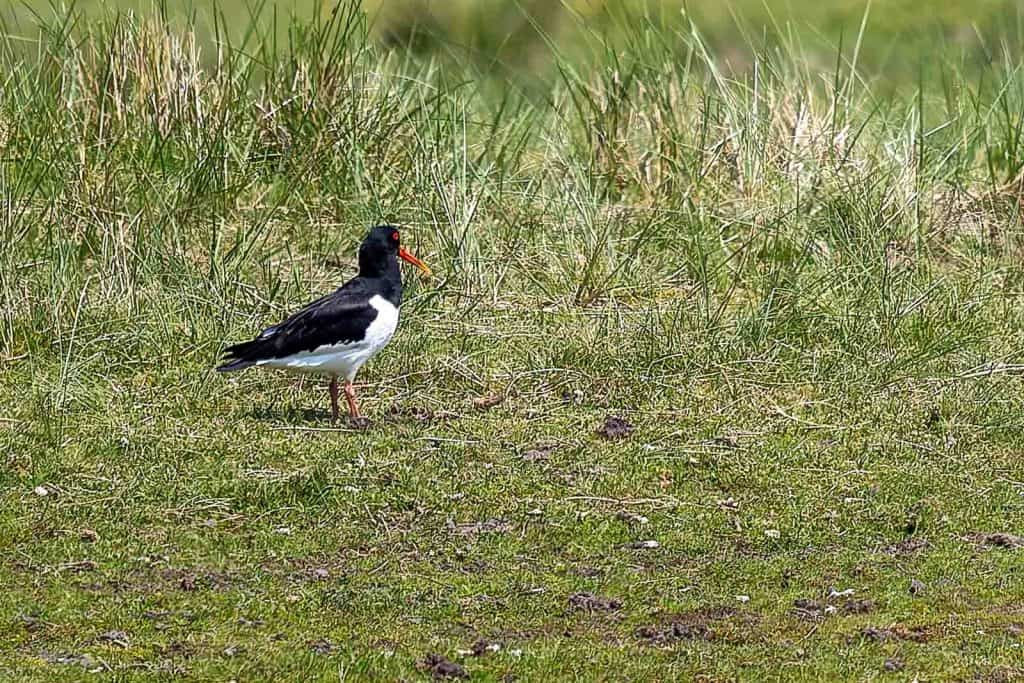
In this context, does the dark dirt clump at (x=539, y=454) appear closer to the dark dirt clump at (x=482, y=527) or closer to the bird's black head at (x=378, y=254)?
the dark dirt clump at (x=482, y=527)

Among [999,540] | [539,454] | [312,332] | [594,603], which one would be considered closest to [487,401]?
[539,454]

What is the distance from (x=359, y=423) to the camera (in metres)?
7.71

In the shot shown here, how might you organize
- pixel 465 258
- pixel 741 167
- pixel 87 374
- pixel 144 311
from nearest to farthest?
pixel 87 374 → pixel 144 311 → pixel 465 258 → pixel 741 167

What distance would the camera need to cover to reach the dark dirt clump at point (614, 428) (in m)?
7.62

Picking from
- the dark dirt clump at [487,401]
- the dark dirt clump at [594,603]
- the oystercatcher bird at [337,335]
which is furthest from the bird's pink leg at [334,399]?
the dark dirt clump at [594,603]

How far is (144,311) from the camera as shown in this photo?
348 inches

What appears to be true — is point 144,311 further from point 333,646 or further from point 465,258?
point 333,646

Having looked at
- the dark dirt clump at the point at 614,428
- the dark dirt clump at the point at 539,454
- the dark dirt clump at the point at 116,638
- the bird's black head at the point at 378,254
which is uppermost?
the bird's black head at the point at 378,254

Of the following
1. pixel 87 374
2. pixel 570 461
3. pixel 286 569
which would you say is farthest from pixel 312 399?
pixel 286 569

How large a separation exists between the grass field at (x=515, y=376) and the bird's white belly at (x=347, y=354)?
0.27 meters

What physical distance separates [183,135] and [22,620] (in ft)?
16.6

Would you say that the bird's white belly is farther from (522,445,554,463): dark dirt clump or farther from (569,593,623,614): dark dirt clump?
(569,593,623,614): dark dirt clump

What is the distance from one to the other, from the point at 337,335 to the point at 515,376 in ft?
3.52

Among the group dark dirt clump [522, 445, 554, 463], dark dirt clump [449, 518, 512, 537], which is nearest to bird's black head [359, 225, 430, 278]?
dark dirt clump [522, 445, 554, 463]
